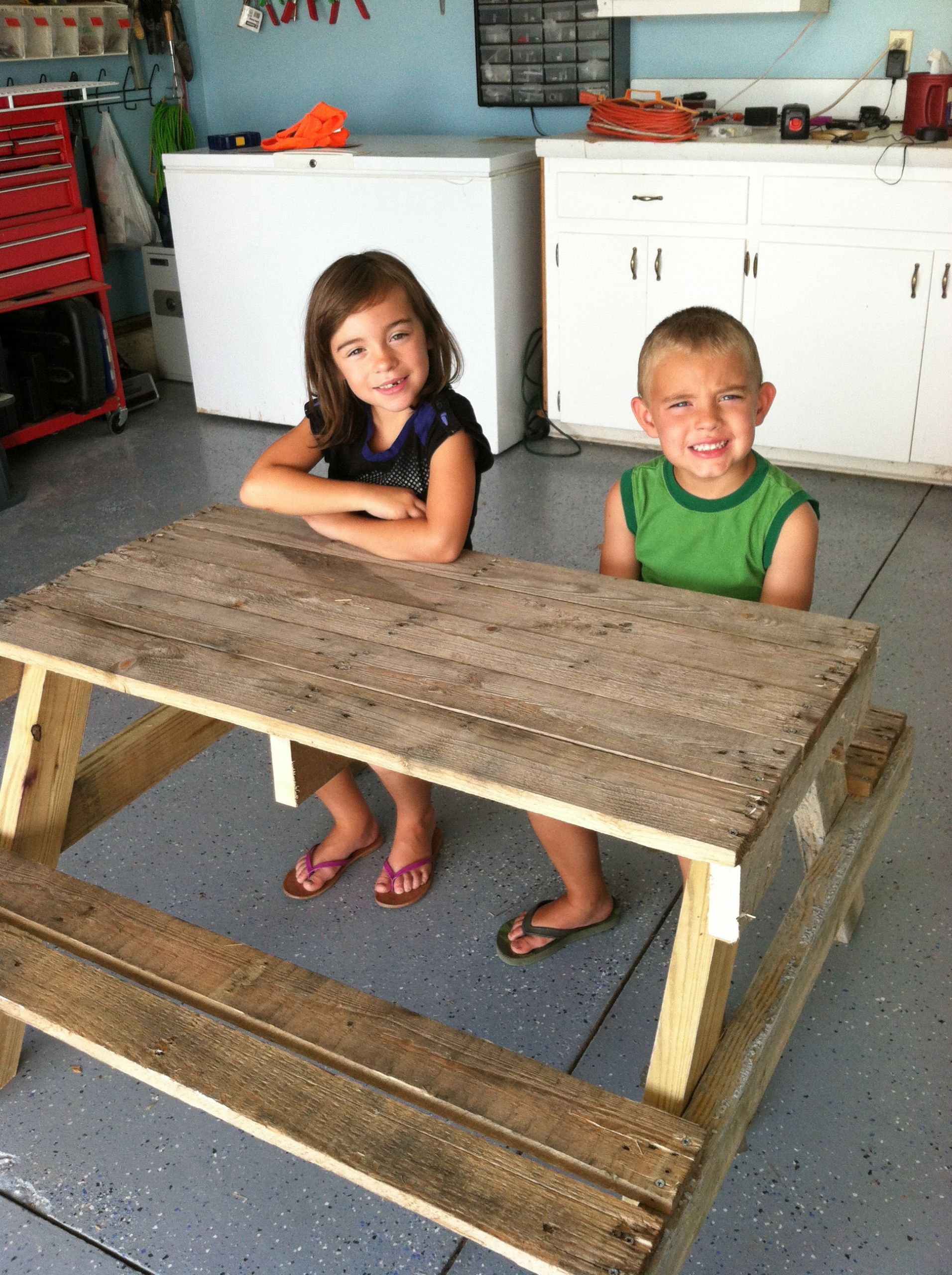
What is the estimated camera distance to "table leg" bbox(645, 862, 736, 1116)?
1.16 meters

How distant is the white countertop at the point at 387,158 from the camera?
150 inches

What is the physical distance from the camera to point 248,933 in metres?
1.91

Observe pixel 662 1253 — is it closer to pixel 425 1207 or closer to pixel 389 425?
pixel 425 1207

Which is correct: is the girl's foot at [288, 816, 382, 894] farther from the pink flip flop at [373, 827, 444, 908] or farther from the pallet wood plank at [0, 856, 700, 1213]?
the pallet wood plank at [0, 856, 700, 1213]

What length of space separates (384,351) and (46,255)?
300cm

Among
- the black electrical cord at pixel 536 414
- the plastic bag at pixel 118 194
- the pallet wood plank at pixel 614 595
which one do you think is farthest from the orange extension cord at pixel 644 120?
the pallet wood plank at pixel 614 595

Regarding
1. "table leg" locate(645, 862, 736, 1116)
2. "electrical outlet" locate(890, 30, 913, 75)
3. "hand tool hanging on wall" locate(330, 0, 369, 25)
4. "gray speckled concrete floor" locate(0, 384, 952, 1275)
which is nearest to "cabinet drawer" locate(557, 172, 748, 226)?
"electrical outlet" locate(890, 30, 913, 75)

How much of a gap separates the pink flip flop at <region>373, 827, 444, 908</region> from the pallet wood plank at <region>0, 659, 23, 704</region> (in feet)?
2.25

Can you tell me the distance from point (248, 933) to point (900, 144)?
290 centimetres

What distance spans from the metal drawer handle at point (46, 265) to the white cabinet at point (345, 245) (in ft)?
1.32

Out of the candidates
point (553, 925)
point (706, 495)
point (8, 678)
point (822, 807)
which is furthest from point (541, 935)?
point (8, 678)

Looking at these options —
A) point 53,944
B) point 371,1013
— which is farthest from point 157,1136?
point 371,1013

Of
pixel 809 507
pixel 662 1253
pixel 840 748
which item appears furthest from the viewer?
pixel 809 507

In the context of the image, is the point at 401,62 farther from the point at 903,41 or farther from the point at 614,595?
the point at 614,595
